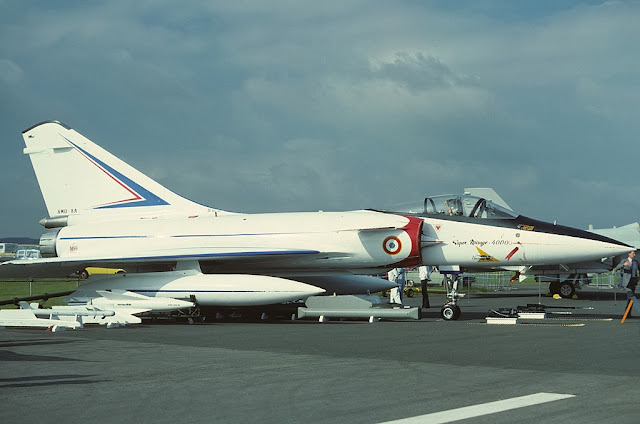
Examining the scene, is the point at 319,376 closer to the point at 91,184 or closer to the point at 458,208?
the point at 458,208

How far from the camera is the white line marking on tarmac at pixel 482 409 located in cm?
481

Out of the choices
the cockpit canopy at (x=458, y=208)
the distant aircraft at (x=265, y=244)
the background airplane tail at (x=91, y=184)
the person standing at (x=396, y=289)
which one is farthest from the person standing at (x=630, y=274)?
the background airplane tail at (x=91, y=184)

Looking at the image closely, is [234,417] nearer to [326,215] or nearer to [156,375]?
[156,375]

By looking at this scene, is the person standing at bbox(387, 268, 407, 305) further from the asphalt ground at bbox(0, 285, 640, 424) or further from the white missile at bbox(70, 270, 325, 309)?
the asphalt ground at bbox(0, 285, 640, 424)

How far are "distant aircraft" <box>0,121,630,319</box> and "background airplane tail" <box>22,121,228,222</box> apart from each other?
3 cm

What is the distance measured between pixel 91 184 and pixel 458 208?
915cm

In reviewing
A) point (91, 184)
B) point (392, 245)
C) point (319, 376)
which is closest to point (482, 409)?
point (319, 376)

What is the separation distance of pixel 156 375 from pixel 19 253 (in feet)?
86.3

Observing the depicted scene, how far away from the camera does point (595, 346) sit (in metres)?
9.49

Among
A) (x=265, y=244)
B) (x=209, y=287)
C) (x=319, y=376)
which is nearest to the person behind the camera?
(x=319, y=376)

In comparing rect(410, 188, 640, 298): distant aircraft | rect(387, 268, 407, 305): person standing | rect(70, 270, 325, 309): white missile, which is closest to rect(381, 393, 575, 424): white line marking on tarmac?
rect(70, 270, 325, 309): white missile

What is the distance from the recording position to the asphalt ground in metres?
5.16

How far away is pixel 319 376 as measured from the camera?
699 centimetres

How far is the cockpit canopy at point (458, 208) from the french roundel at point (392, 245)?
3.07 ft
